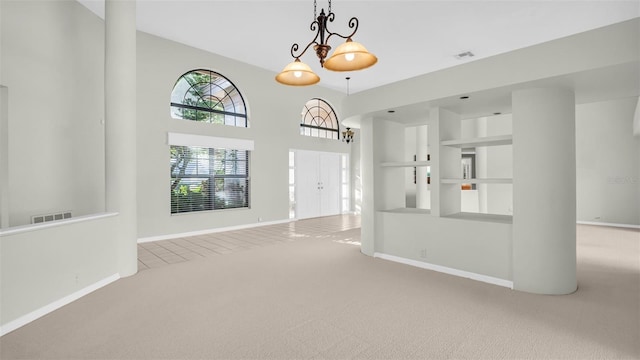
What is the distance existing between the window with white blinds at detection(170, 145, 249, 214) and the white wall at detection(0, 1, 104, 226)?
171 centimetres

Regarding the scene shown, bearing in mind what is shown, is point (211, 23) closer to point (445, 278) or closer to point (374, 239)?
point (374, 239)

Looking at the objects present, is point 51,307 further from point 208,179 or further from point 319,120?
point 319,120

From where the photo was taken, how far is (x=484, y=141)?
3975mm

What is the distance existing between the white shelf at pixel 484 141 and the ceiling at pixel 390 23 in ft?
8.62

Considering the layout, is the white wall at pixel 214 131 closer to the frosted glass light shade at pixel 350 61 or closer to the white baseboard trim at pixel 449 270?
the white baseboard trim at pixel 449 270

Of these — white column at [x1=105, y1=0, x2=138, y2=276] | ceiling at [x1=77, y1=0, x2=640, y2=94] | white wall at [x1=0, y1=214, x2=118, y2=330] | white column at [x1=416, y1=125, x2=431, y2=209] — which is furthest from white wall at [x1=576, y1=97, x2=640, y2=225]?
white wall at [x1=0, y1=214, x2=118, y2=330]

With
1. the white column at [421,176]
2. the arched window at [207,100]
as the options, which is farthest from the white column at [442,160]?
the white column at [421,176]

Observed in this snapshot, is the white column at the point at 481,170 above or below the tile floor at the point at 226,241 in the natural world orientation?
above

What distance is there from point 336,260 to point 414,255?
1.18 metres

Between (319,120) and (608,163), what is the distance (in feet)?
26.4

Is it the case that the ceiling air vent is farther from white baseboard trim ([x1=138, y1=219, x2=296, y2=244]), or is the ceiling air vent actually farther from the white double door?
white baseboard trim ([x1=138, y1=219, x2=296, y2=244])

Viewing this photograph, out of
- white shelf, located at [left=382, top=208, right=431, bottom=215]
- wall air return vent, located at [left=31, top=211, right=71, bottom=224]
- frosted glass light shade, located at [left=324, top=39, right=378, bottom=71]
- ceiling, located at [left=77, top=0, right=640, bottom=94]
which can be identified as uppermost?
ceiling, located at [left=77, top=0, right=640, bottom=94]

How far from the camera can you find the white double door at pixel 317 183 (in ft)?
31.8

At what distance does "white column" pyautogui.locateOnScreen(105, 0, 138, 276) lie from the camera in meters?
4.20
